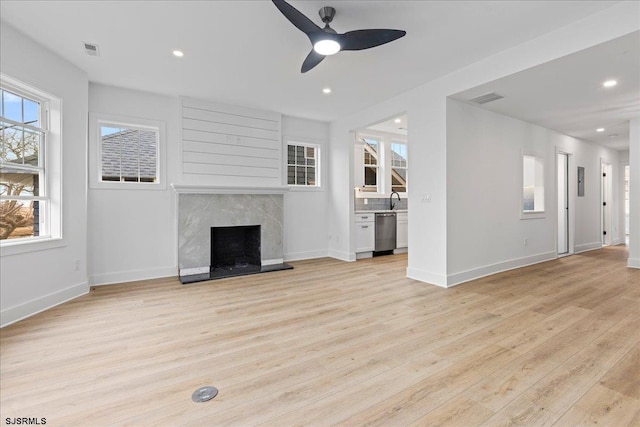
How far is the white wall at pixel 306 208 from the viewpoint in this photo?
19.4 ft

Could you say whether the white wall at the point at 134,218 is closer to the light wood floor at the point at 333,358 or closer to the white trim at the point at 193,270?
the white trim at the point at 193,270

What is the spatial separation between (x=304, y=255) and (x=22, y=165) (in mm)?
4319

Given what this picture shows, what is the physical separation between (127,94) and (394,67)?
3.89 metres

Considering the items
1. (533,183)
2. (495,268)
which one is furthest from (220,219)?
(533,183)

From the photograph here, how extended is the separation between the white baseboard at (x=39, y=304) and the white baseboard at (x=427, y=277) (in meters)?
4.47

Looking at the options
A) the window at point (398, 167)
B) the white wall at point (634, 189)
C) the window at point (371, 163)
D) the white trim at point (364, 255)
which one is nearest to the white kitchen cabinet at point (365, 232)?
the white trim at point (364, 255)

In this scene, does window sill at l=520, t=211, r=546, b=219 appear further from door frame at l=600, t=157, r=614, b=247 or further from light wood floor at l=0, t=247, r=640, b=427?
door frame at l=600, t=157, r=614, b=247

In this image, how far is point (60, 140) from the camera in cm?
351

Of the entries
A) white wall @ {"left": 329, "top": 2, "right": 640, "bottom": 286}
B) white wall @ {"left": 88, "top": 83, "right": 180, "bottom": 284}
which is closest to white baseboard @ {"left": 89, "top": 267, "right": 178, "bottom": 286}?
white wall @ {"left": 88, "top": 83, "right": 180, "bottom": 284}

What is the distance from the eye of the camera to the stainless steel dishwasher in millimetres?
6355

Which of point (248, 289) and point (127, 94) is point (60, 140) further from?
point (248, 289)

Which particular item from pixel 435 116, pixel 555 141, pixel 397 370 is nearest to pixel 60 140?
pixel 397 370

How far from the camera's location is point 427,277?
4.22 meters

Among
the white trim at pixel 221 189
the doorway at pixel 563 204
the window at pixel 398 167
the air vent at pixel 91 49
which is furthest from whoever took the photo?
the window at pixel 398 167
